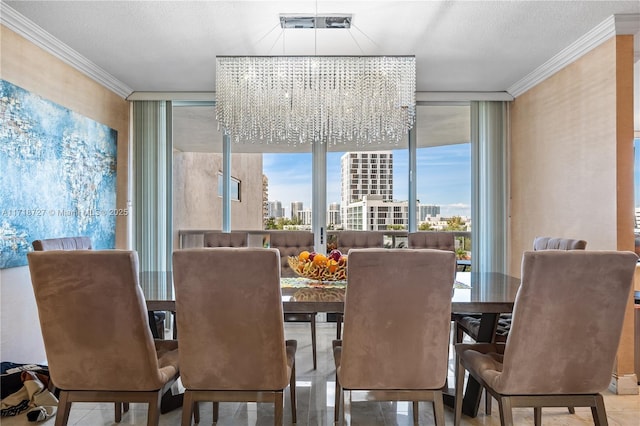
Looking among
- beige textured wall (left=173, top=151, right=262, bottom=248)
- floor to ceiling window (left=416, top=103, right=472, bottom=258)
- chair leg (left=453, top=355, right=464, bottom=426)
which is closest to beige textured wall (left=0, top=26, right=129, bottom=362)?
beige textured wall (left=173, top=151, right=262, bottom=248)

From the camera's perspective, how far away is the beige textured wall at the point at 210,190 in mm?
4602

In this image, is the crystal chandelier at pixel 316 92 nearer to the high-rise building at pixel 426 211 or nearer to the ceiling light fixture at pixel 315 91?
the ceiling light fixture at pixel 315 91

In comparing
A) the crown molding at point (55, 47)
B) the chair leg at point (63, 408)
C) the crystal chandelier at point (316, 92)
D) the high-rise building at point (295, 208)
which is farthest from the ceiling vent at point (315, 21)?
the chair leg at point (63, 408)

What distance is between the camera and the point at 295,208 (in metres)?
4.52

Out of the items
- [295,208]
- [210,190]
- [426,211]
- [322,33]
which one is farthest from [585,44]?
[210,190]

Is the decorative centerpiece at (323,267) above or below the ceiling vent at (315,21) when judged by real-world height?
below

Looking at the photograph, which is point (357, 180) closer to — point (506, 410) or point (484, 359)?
point (484, 359)

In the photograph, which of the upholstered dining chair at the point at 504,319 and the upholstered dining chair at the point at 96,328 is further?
the upholstered dining chair at the point at 504,319

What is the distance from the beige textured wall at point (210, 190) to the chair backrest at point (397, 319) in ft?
10.2

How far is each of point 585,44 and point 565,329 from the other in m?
2.45

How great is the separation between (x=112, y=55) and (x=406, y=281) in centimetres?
314

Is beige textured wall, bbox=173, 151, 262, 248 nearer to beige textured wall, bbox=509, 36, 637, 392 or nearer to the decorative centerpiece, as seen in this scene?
the decorative centerpiece

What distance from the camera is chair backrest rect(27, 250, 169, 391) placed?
158cm

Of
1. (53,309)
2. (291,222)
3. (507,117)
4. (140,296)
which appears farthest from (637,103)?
(53,309)
